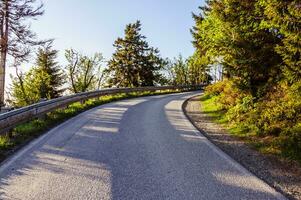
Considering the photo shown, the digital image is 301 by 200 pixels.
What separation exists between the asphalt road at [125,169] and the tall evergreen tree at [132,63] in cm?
3823

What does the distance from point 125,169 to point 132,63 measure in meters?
43.2

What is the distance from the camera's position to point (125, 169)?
7.03m

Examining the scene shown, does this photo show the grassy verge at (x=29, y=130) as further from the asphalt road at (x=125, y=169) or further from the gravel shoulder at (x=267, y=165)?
the gravel shoulder at (x=267, y=165)

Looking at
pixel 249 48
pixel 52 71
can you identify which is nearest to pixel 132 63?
pixel 52 71

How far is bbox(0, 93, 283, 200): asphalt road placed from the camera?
18.9 feet

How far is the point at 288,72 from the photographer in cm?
1016

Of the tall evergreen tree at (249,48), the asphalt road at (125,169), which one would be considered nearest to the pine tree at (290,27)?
the tall evergreen tree at (249,48)

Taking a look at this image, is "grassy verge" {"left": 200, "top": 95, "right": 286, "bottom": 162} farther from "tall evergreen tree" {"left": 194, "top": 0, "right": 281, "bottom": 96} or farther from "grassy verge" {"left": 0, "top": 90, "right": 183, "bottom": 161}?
"grassy verge" {"left": 0, "top": 90, "right": 183, "bottom": 161}

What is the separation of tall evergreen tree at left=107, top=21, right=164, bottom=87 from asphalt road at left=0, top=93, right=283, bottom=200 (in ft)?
125

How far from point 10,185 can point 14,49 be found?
12.7m

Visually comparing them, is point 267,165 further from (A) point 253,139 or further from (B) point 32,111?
(B) point 32,111

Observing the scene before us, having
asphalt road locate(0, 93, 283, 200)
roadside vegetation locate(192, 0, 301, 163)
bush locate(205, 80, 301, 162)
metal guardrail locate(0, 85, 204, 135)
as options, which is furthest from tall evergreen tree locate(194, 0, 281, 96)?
metal guardrail locate(0, 85, 204, 135)

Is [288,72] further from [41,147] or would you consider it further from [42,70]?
[42,70]

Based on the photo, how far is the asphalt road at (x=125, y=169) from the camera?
5.77 m
